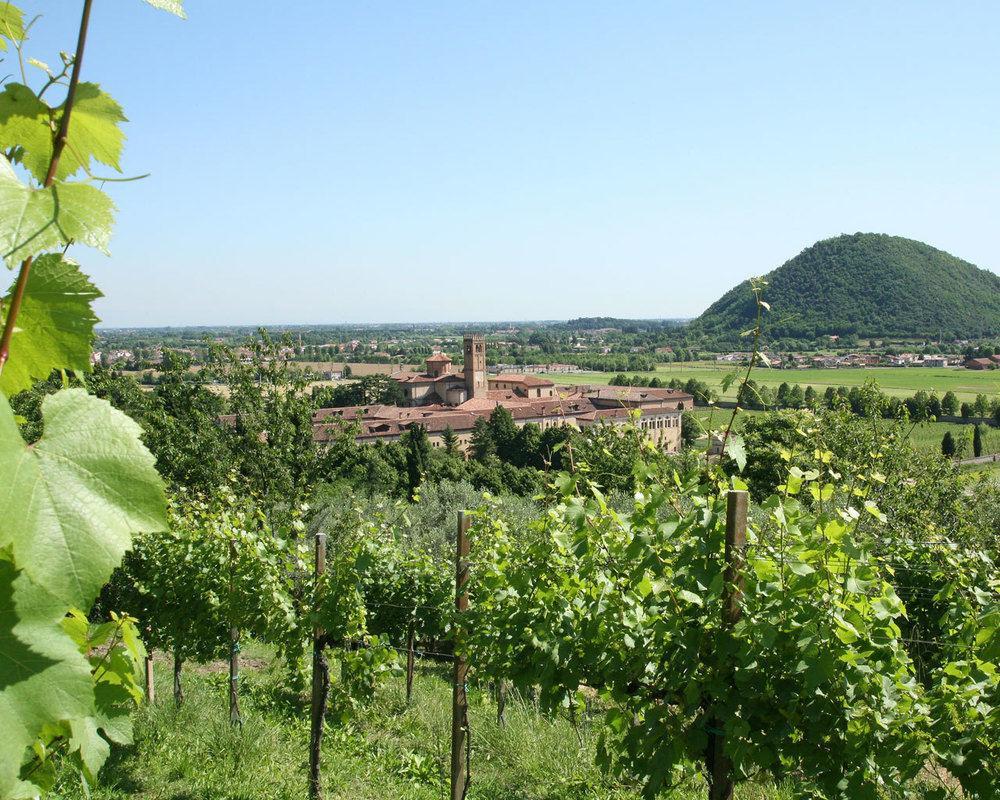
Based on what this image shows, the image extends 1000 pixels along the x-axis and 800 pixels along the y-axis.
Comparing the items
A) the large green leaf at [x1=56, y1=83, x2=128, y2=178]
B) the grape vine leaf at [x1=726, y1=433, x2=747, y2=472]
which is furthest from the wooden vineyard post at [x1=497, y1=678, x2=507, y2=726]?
the large green leaf at [x1=56, y1=83, x2=128, y2=178]

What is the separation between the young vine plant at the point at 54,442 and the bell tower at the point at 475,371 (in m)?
70.4

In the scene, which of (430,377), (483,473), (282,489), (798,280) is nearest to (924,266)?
(798,280)

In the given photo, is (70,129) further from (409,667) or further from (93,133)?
(409,667)

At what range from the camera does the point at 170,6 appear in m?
0.64

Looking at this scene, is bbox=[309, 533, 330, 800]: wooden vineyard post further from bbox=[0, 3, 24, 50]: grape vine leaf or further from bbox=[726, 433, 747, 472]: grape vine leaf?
bbox=[0, 3, 24, 50]: grape vine leaf

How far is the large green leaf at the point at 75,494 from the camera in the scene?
21.6 inches

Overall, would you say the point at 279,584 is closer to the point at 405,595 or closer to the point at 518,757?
the point at 405,595

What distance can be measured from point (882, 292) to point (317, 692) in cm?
10657

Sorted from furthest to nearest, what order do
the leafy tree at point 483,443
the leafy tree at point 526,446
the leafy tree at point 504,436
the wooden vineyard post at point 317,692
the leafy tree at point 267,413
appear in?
the leafy tree at point 504,436 → the leafy tree at point 483,443 → the leafy tree at point 526,446 → the leafy tree at point 267,413 → the wooden vineyard post at point 317,692

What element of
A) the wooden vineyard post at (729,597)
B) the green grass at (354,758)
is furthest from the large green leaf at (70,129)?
the green grass at (354,758)

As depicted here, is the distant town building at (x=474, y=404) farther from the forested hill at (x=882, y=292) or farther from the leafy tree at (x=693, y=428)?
the leafy tree at (x=693, y=428)

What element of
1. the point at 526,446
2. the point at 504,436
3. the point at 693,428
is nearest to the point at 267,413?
the point at 693,428

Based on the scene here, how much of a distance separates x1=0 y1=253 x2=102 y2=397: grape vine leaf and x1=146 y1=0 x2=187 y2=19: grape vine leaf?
0.78 ft

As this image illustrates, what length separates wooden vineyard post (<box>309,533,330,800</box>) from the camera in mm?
4879
